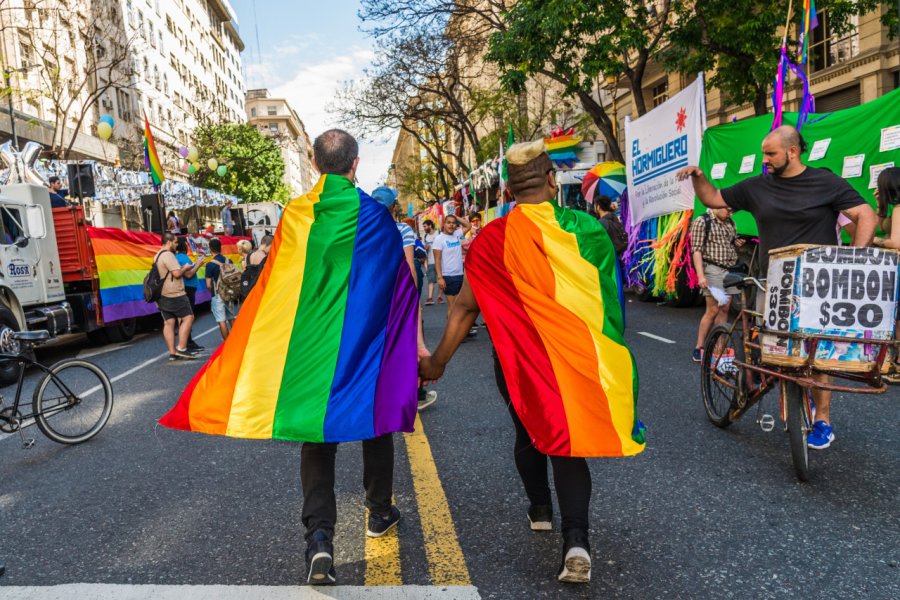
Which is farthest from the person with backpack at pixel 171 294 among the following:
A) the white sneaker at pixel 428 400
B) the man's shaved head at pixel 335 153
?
the man's shaved head at pixel 335 153

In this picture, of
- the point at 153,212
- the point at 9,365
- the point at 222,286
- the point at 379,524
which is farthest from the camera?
the point at 153,212

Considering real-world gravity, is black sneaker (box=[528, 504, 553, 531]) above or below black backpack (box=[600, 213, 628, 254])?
below

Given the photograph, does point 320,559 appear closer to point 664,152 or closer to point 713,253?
point 713,253

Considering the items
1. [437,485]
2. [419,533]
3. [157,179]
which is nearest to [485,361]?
[437,485]

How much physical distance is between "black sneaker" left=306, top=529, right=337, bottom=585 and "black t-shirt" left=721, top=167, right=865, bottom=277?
9.57 ft

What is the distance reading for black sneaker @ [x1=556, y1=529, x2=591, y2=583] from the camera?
265cm

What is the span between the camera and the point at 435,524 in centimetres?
347

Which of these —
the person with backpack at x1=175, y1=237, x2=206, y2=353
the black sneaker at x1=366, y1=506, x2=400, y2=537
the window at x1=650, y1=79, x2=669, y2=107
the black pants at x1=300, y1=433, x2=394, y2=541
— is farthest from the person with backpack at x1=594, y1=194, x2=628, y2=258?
the window at x1=650, y1=79, x2=669, y2=107

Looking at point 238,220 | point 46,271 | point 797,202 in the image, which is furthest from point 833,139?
point 238,220

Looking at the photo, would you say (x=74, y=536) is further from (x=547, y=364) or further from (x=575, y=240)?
(x=575, y=240)

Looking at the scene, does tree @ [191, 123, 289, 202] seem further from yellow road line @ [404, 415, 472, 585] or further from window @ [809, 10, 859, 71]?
yellow road line @ [404, 415, 472, 585]

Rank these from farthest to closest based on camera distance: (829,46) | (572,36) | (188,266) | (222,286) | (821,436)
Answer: (829,46) < (572,36) < (222,286) < (188,266) < (821,436)

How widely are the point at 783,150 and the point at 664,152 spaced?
26.4 feet

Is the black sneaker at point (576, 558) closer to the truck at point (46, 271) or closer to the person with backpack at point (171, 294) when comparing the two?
the truck at point (46, 271)
